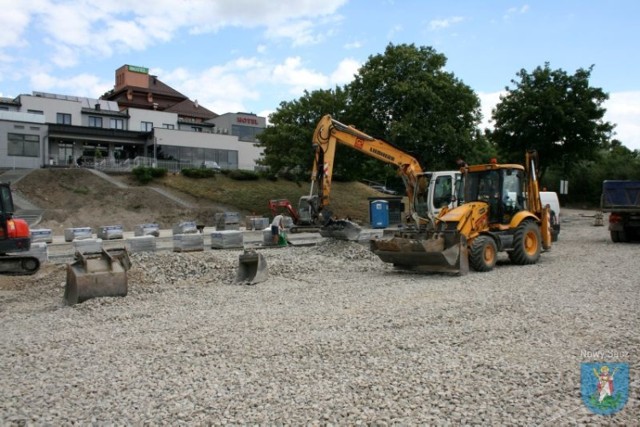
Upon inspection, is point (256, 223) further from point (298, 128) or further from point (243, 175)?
point (243, 175)

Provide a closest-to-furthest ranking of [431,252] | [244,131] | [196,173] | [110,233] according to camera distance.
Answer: [431,252], [110,233], [196,173], [244,131]

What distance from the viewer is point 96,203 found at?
110 feet

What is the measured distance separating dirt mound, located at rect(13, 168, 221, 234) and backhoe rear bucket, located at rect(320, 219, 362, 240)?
16.7 metres

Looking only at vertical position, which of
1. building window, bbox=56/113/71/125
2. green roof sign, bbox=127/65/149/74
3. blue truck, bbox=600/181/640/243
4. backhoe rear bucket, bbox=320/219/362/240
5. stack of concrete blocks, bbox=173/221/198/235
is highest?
green roof sign, bbox=127/65/149/74

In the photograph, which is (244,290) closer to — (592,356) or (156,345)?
(156,345)

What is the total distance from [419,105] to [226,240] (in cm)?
1484

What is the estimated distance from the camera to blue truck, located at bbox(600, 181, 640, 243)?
60.5 ft

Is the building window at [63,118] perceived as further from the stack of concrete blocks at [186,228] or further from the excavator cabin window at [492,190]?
the excavator cabin window at [492,190]

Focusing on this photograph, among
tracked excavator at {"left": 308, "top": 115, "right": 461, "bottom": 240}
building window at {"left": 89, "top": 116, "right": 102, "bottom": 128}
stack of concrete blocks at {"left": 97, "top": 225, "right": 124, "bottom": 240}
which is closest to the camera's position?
tracked excavator at {"left": 308, "top": 115, "right": 461, "bottom": 240}

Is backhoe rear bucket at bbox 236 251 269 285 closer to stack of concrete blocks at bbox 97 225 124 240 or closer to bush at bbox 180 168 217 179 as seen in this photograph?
stack of concrete blocks at bbox 97 225 124 240

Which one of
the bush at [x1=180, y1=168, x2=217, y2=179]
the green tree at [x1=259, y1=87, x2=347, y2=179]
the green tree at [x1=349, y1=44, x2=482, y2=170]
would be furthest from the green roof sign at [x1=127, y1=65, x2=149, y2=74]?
the green tree at [x1=349, y1=44, x2=482, y2=170]

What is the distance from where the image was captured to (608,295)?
917 cm

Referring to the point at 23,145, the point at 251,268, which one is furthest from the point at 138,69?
the point at 251,268

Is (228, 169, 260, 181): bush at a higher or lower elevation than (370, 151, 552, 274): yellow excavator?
higher
